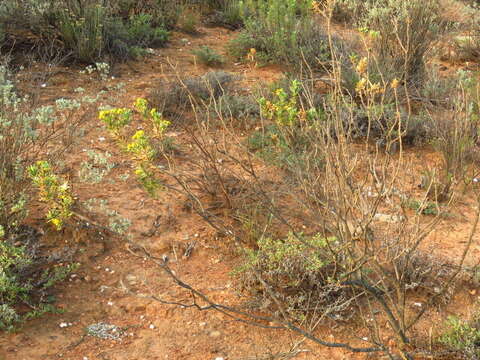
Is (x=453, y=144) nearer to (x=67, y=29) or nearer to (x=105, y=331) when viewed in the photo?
(x=105, y=331)

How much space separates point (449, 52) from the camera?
698cm

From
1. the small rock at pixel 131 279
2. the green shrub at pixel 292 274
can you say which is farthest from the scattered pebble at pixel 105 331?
the green shrub at pixel 292 274

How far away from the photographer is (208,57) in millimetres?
6086

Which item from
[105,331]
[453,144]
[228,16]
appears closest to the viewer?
[105,331]

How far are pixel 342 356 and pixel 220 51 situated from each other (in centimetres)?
467

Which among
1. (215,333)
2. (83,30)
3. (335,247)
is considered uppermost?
(83,30)

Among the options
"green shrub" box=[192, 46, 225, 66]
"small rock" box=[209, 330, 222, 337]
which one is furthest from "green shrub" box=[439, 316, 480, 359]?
"green shrub" box=[192, 46, 225, 66]

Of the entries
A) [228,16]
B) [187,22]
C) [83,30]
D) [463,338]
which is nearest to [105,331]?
[463,338]

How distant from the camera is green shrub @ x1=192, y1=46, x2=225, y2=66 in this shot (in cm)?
608

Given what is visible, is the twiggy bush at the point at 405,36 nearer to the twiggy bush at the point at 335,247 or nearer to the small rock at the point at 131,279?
the twiggy bush at the point at 335,247

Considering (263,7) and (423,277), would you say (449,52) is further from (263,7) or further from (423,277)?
(423,277)

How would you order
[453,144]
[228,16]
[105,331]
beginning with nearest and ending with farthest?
1. [105,331]
2. [453,144]
3. [228,16]

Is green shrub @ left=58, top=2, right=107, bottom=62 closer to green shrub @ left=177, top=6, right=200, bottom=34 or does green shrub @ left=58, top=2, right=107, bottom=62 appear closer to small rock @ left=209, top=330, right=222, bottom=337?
green shrub @ left=177, top=6, right=200, bottom=34

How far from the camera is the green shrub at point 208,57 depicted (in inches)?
Result: 239
